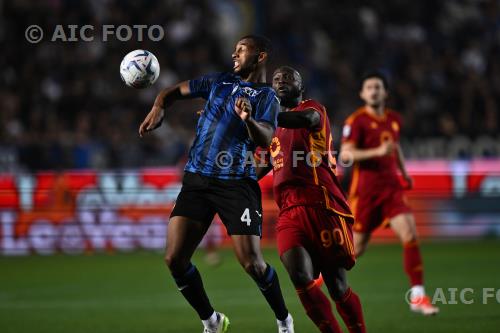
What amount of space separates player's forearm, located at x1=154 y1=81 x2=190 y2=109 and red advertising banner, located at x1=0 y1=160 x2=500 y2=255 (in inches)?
370

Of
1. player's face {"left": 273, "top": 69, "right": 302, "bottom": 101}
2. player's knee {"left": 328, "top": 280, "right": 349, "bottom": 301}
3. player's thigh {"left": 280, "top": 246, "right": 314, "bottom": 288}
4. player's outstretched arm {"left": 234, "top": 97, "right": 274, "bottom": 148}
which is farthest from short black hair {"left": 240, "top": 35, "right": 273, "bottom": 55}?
player's knee {"left": 328, "top": 280, "right": 349, "bottom": 301}

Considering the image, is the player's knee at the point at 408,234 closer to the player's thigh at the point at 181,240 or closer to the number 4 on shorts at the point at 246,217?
the number 4 on shorts at the point at 246,217

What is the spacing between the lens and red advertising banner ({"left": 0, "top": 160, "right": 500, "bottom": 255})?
1719 cm

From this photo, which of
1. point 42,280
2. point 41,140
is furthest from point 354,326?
point 41,140

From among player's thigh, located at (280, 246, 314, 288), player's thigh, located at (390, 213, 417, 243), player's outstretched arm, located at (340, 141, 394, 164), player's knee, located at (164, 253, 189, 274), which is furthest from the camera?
player's thigh, located at (390, 213, 417, 243)

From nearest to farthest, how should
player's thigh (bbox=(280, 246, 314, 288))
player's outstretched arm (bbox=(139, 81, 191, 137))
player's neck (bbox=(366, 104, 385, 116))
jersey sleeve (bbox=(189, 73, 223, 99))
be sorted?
player's thigh (bbox=(280, 246, 314, 288)) < player's outstretched arm (bbox=(139, 81, 191, 137)) < jersey sleeve (bbox=(189, 73, 223, 99)) < player's neck (bbox=(366, 104, 385, 116))

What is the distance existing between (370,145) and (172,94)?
326 centimetres

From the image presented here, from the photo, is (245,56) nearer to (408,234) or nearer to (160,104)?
(160,104)

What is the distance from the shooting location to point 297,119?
23.3ft

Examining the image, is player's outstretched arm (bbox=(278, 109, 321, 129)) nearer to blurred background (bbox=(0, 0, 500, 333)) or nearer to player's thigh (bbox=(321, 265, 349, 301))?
player's thigh (bbox=(321, 265, 349, 301))

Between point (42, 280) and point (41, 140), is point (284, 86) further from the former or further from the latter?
point (41, 140)

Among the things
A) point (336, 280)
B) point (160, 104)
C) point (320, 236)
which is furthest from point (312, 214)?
point (160, 104)

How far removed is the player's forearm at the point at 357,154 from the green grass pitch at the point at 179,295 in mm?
1568

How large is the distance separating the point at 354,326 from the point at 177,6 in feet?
49.3
